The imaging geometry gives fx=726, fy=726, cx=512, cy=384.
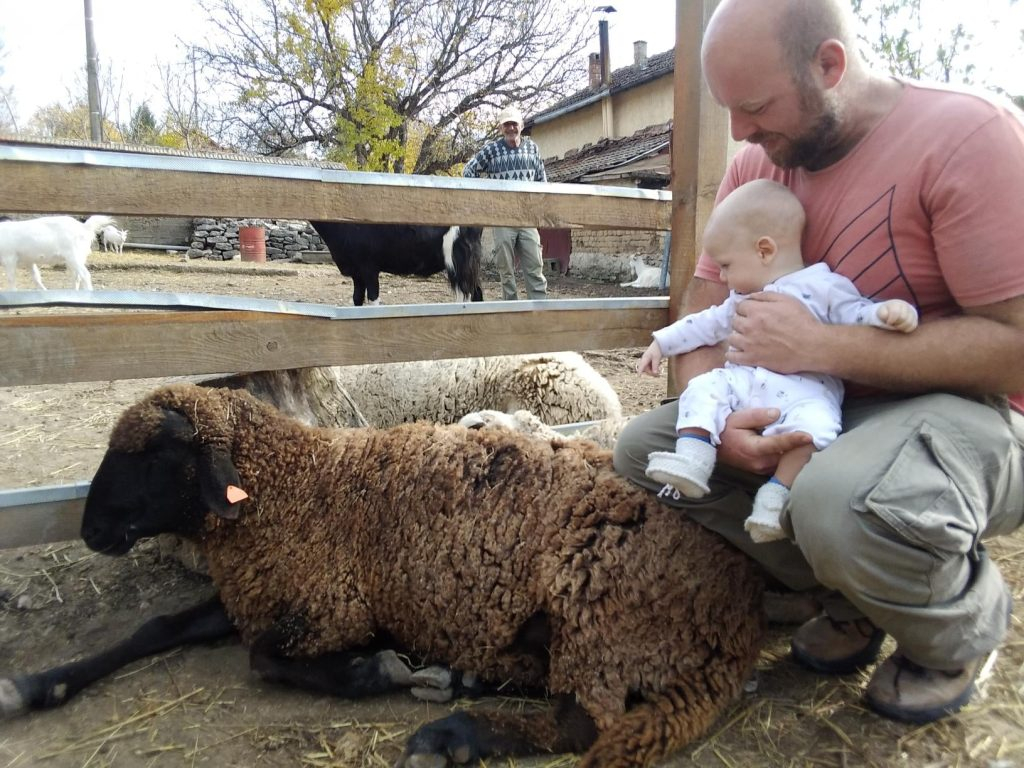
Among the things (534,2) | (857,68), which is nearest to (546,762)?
(857,68)

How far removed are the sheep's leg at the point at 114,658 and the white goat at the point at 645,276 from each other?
643 inches

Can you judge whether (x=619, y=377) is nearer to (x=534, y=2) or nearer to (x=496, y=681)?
(x=496, y=681)

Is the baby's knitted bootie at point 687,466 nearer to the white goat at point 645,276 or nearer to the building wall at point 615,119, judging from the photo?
the white goat at point 645,276

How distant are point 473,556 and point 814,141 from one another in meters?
Result: 1.60

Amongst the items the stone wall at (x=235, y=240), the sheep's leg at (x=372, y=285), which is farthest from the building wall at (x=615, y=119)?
the sheep's leg at (x=372, y=285)

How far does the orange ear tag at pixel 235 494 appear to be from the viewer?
2395 mm

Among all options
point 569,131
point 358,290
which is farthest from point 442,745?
point 569,131

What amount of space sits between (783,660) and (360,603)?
1.41 meters

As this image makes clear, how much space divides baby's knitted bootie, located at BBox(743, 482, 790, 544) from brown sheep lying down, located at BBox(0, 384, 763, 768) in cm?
28

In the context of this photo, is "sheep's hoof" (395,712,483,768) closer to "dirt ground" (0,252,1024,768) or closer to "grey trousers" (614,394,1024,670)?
"dirt ground" (0,252,1024,768)

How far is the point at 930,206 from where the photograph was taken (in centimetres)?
191

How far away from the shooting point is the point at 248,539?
2529 millimetres

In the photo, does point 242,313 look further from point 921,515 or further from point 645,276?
point 645,276

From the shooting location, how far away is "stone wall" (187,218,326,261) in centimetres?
2492
